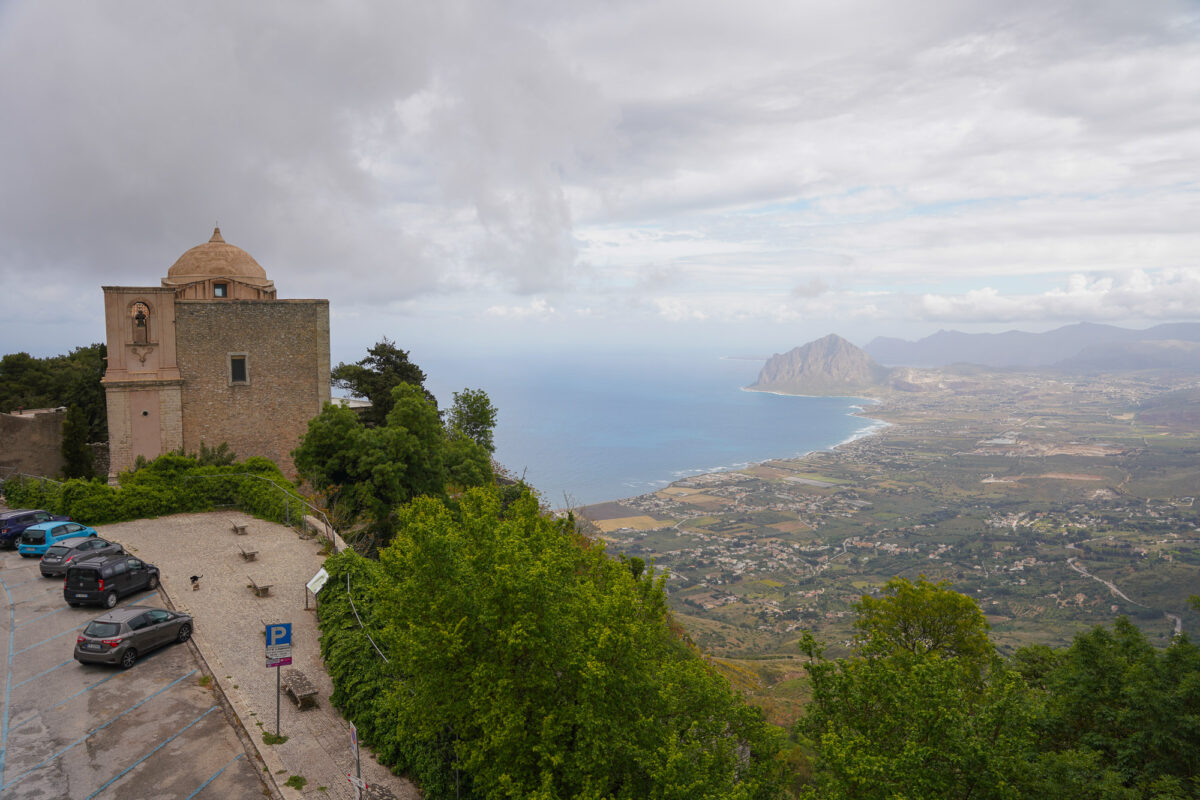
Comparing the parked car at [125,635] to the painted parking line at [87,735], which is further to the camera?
the parked car at [125,635]

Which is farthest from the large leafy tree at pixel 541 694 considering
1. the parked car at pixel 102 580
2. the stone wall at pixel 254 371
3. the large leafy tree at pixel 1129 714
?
the stone wall at pixel 254 371

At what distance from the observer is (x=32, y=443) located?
31.9 metres

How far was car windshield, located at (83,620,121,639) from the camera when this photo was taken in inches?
539

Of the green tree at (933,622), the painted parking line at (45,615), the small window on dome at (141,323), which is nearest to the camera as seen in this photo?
the painted parking line at (45,615)

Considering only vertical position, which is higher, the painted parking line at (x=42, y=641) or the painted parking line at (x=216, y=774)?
the painted parking line at (x=42, y=641)

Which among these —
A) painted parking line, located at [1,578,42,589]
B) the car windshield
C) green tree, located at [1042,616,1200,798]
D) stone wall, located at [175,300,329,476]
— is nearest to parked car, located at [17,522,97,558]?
painted parking line, located at [1,578,42,589]

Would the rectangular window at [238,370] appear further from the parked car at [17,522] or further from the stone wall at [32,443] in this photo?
the parked car at [17,522]

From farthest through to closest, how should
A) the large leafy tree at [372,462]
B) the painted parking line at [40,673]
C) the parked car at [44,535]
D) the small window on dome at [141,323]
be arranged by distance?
the small window on dome at [141,323] → the large leafy tree at [372,462] → the parked car at [44,535] → the painted parking line at [40,673]

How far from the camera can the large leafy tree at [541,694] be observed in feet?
30.5

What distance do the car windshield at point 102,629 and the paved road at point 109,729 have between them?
0.74 meters

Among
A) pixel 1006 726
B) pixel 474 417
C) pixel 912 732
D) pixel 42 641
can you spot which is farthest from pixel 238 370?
pixel 1006 726

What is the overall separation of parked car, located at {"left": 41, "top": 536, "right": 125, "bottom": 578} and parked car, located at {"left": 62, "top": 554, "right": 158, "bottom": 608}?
1521mm

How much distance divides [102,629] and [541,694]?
9.99 meters

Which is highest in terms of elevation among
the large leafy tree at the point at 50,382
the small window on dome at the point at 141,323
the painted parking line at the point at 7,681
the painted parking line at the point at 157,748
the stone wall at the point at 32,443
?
the small window on dome at the point at 141,323
